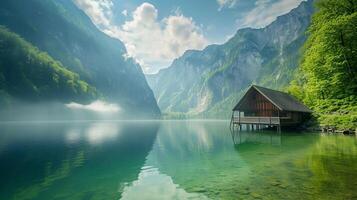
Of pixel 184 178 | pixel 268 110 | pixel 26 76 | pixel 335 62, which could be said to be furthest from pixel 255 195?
pixel 26 76

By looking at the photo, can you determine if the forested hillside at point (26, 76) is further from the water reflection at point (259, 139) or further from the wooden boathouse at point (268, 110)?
the water reflection at point (259, 139)

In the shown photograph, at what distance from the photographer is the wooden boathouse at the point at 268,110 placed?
125 ft

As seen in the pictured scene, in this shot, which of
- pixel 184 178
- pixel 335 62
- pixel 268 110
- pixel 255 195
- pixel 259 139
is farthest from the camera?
pixel 268 110

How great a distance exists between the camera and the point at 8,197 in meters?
10.0

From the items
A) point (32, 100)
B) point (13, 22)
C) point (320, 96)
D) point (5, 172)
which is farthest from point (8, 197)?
point (13, 22)

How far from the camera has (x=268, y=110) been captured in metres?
41.7

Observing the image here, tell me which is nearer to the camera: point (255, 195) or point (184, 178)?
point (255, 195)

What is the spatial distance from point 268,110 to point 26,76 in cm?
13468

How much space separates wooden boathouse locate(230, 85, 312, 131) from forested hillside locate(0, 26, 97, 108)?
4553 inches

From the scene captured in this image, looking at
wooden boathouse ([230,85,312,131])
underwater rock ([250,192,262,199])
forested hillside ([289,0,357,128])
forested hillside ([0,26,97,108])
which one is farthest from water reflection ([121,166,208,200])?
forested hillside ([0,26,97,108])

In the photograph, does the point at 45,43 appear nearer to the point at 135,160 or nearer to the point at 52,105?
the point at 52,105

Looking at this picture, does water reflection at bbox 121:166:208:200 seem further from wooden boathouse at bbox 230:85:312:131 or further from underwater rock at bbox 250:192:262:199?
wooden boathouse at bbox 230:85:312:131

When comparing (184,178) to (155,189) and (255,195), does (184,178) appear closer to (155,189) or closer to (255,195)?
(155,189)

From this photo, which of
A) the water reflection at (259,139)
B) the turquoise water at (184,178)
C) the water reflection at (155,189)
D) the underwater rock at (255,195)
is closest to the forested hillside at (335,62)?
the water reflection at (259,139)
